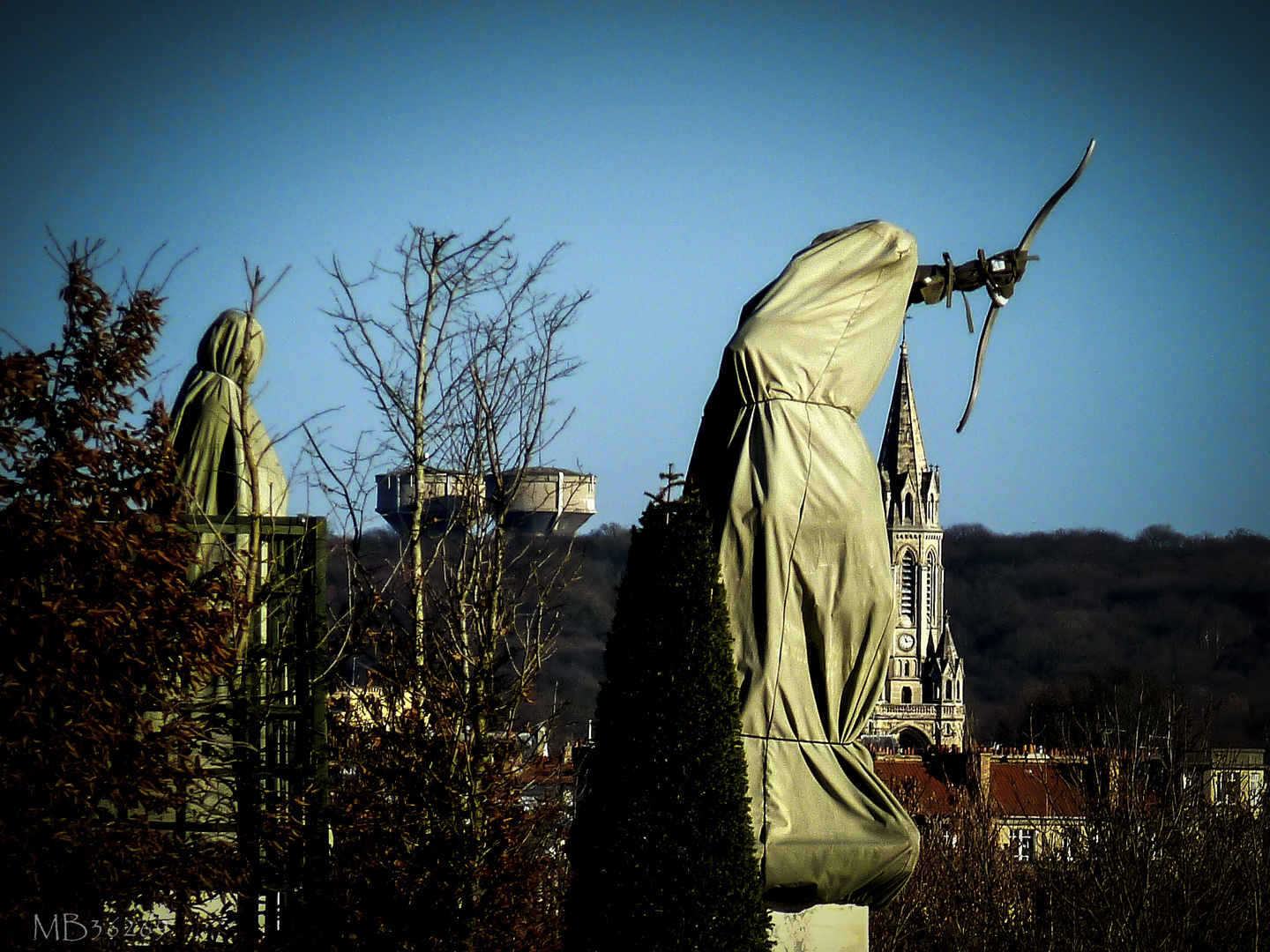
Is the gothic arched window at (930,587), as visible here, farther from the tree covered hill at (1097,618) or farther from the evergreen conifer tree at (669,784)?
the evergreen conifer tree at (669,784)

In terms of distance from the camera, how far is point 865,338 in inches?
324

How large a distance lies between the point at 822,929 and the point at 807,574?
1768 mm

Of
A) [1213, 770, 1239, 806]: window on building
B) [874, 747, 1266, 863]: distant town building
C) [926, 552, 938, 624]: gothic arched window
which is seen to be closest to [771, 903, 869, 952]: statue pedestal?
[874, 747, 1266, 863]: distant town building

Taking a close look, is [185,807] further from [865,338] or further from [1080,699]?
[1080,699]

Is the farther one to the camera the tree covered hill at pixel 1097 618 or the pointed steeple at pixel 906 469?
the pointed steeple at pixel 906 469

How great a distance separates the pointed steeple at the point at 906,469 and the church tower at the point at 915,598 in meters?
0.07

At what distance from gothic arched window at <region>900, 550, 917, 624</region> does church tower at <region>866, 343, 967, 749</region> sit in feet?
0.24

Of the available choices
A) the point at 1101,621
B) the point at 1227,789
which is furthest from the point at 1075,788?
the point at 1101,621

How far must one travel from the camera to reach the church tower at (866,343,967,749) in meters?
130

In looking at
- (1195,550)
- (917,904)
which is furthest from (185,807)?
(1195,550)

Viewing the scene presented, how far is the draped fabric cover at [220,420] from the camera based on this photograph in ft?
36.1

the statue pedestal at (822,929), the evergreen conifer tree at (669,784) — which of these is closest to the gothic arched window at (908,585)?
the statue pedestal at (822,929)

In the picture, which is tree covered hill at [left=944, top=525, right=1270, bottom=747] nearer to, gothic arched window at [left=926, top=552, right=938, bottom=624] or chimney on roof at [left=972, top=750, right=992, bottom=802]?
gothic arched window at [left=926, top=552, right=938, bottom=624]

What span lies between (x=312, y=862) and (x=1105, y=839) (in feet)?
34.4
